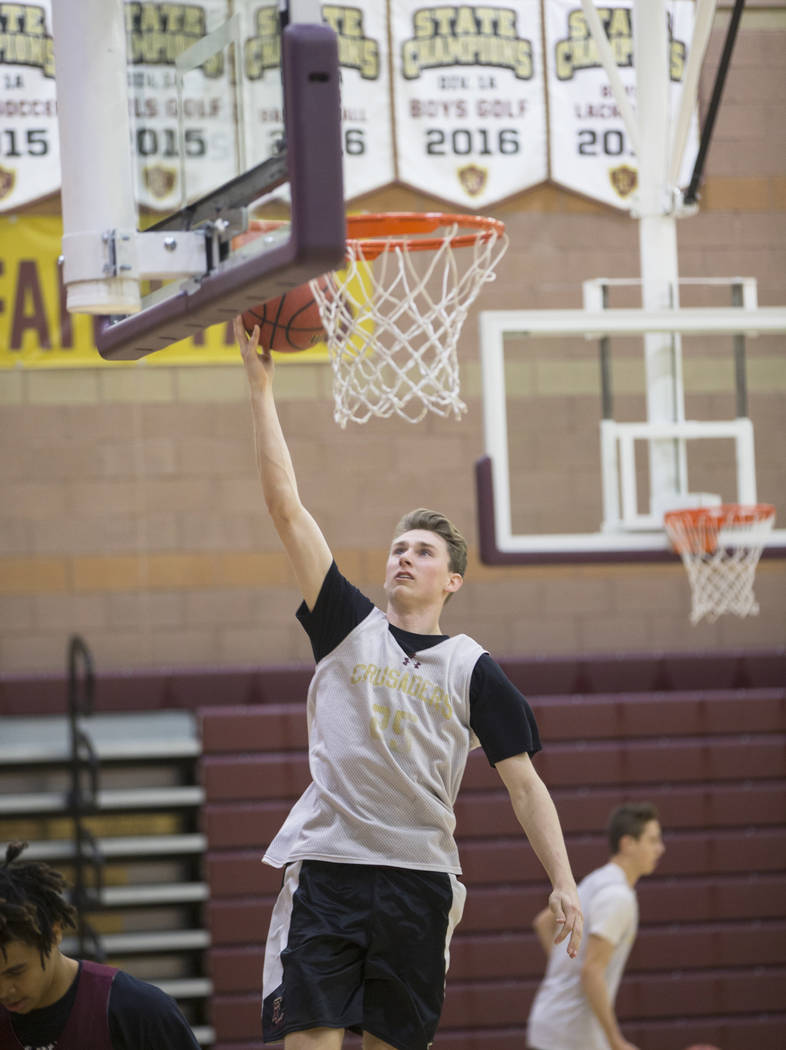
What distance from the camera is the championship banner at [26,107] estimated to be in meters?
8.80

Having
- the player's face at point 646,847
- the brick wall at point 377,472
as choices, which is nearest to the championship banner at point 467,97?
the brick wall at point 377,472

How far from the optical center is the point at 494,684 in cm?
375

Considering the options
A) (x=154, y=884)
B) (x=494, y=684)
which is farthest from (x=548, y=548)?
(x=154, y=884)

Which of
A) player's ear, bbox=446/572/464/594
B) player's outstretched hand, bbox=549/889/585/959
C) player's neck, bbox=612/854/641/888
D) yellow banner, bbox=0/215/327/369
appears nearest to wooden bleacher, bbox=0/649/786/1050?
yellow banner, bbox=0/215/327/369

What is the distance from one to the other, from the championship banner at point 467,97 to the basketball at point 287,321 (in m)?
5.76

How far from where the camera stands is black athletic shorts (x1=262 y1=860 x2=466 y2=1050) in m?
3.56

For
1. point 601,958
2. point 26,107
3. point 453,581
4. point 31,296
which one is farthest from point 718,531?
point 26,107

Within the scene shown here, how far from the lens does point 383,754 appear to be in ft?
11.9

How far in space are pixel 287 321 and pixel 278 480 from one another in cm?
40

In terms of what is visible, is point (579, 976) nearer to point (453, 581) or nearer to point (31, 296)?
point (453, 581)

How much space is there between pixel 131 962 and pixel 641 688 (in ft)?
10.6

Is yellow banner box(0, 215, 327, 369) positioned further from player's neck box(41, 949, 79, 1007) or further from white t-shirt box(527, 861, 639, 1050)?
player's neck box(41, 949, 79, 1007)

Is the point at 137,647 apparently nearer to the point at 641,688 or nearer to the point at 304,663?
the point at 304,663

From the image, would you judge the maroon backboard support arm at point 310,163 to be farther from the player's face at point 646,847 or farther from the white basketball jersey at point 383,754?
the player's face at point 646,847
